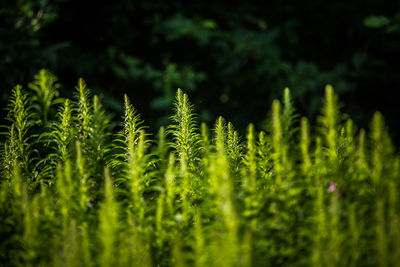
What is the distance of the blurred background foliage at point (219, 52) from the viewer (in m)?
5.62

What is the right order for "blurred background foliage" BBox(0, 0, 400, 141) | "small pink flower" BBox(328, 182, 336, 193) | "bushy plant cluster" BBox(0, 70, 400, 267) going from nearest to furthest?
"bushy plant cluster" BBox(0, 70, 400, 267)
"small pink flower" BBox(328, 182, 336, 193)
"blurred background foliage" BBox(0, 0, 400, 141)

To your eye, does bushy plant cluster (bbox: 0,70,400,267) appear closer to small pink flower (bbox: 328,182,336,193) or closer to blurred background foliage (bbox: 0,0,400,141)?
small pink flower (bbox: 328,182,336,193)

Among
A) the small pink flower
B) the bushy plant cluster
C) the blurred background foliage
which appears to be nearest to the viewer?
the bushy plant cluster

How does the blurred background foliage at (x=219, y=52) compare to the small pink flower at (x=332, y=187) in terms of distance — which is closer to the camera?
the small pink flower at (x=332, y=187)

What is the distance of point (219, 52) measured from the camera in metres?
6.79

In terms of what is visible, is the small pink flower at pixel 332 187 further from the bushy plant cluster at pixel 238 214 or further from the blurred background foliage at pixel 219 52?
the blurred background foliage at pixel 219 52

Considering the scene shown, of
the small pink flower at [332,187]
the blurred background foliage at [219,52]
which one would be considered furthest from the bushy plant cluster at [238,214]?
the blurred background foliage at [219,52]

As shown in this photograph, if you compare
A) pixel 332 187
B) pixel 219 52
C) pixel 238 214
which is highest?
pixel 219 52

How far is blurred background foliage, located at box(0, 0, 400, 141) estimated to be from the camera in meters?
5.62

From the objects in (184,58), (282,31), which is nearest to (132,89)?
(184,58)

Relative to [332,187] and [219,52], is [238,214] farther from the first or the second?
[219,52]

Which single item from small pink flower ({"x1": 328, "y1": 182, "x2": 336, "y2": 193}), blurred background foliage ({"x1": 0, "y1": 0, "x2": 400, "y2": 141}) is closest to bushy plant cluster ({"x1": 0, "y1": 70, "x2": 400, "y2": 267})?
small pink flower ({"x1": 328, "y1": 182, "x2": 336, "y2": 193})

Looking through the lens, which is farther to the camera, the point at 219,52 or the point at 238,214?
the point at 219,52

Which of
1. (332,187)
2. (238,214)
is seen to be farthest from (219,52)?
(238,214)
